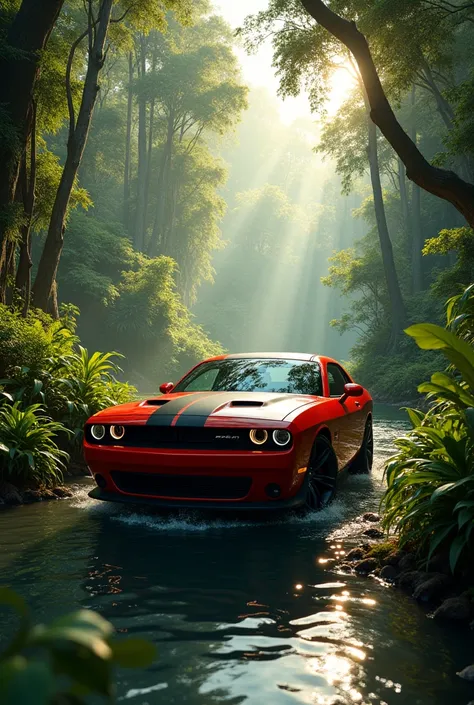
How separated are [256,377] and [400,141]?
4168mm

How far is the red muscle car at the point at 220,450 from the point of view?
506 centimetres

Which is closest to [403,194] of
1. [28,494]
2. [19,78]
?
[19,78]

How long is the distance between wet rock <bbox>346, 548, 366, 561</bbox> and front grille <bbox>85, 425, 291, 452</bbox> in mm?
869

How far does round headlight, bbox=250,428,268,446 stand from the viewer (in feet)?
16.8

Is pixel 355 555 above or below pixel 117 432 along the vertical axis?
below

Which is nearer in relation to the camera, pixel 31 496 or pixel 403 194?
pixel 31 496

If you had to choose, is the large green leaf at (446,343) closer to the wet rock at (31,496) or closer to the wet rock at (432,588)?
the wet rock at (432,588)

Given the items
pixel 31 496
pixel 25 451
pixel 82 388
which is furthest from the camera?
pixel 82 388

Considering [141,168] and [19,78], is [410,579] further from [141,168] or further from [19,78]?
[141,168]

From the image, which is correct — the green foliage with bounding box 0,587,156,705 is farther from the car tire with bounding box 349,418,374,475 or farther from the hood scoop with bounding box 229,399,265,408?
the car tire with bounding box 349,418,374,475

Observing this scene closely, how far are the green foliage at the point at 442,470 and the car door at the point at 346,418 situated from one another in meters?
1.49

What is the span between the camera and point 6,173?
36.7 feet

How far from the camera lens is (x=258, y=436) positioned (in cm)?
518

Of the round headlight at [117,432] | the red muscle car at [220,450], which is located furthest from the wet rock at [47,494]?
the round headlight at [117,432]
